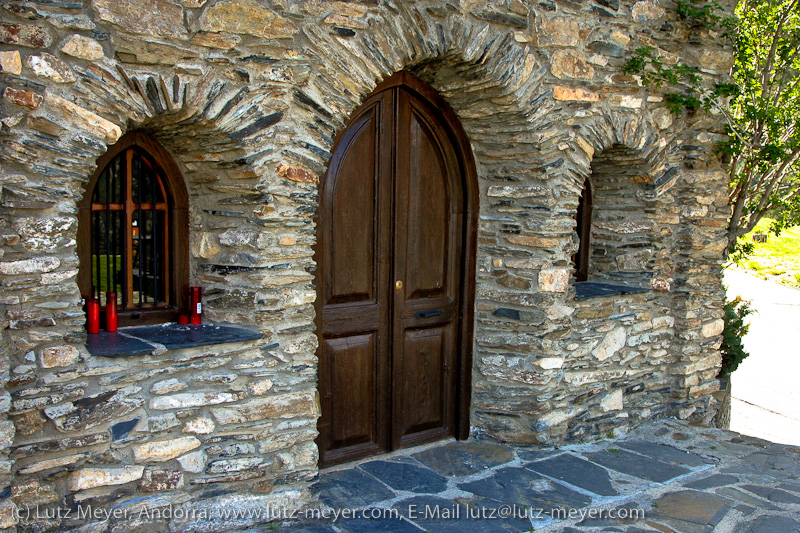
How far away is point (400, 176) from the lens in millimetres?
3883

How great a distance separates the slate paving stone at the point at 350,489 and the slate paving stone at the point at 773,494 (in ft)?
7.14

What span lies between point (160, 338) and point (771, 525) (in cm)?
325

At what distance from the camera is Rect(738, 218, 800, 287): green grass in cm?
1285

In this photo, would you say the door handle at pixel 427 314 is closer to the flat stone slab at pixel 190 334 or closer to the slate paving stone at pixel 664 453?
the flat stone slab at pixel 190 334

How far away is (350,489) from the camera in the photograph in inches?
139

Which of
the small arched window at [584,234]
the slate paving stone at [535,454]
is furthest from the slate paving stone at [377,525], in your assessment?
the small arched window at [584,234]

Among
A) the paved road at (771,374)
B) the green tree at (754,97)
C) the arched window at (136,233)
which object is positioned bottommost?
the paved road at (771,374)

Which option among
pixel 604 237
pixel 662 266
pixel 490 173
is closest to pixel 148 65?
pixel 490 173

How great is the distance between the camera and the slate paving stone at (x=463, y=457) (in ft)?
12.7

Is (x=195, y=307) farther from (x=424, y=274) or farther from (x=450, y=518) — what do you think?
(x=450, y=518)

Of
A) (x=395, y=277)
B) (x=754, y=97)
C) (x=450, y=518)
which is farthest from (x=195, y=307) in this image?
(x=754, y=97)

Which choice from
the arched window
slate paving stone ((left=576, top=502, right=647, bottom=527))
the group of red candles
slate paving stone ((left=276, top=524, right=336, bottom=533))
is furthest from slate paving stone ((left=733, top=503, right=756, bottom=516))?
the group of red candles

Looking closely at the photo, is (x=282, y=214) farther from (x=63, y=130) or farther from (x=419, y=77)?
(x=419, y=77)

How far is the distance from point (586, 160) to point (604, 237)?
948 millimetres
